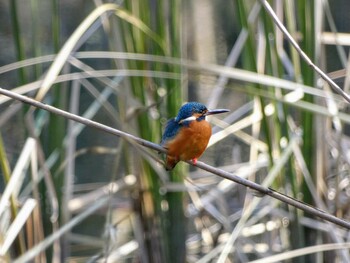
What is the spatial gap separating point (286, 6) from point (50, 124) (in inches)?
30.1

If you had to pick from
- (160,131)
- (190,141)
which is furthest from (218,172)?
(160,131)

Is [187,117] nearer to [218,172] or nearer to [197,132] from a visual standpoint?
[197,132]

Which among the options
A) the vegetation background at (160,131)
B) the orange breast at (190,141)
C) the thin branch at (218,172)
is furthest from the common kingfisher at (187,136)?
the thin branch at (218,172)

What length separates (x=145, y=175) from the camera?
2596 millimetres

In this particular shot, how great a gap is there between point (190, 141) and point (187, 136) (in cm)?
1

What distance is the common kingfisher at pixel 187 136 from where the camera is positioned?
2.04m

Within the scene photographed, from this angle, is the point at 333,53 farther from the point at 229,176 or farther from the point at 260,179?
the point at 229,176

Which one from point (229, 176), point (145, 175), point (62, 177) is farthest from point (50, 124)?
point (229, 176)

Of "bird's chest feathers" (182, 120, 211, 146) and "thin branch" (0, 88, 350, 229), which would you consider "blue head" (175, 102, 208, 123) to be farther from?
"thin branch" (0, 88, 350, 229)

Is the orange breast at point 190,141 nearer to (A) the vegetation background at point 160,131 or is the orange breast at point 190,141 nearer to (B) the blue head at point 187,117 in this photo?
(B) the blue head at point 187,117

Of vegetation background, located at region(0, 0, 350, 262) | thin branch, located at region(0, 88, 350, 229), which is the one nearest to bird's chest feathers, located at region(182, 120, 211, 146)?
vegetation background, located at region(0, 0, 350, 262)

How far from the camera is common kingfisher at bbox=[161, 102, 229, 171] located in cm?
204

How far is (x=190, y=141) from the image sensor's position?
204 cm

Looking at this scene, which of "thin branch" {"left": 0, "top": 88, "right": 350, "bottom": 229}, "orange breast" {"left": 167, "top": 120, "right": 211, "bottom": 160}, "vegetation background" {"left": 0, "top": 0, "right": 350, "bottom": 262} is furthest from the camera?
"vegetation background" {"left": 0, "top": 0, "right": 350, "bottom": 262}
